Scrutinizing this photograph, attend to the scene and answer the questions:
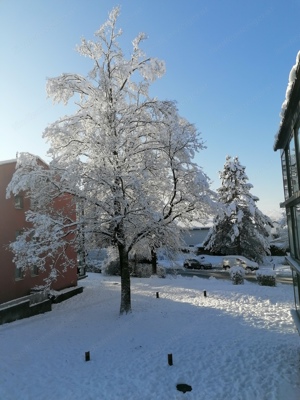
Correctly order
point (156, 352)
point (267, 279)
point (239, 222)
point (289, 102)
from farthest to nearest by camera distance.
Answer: point (239, 222) → point (267, 279) → point (156, 352) → point (289, 102)

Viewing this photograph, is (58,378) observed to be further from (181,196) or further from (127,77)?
(127,77)

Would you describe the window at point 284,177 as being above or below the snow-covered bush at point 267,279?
above

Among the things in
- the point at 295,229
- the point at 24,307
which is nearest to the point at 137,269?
the point at 24,307

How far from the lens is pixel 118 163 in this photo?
43.1 feet

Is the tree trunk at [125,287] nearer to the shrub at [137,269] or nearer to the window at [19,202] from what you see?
the window at [19,202]

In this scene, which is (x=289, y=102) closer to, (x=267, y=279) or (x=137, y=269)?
(x=267, y=279)

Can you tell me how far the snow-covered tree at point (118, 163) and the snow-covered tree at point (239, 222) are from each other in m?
20.5

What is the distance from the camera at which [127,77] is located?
14.8 metres

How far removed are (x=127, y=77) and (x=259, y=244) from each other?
25.8 meters

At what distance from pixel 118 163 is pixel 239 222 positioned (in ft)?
78.6

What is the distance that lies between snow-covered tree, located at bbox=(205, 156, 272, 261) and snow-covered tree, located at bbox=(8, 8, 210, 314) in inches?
809

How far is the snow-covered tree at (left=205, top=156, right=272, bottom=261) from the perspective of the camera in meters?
33.9

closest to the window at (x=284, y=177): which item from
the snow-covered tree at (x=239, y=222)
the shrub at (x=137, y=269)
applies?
the shrub at (x=137, y=269)

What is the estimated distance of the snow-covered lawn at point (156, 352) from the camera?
7.97 metres
